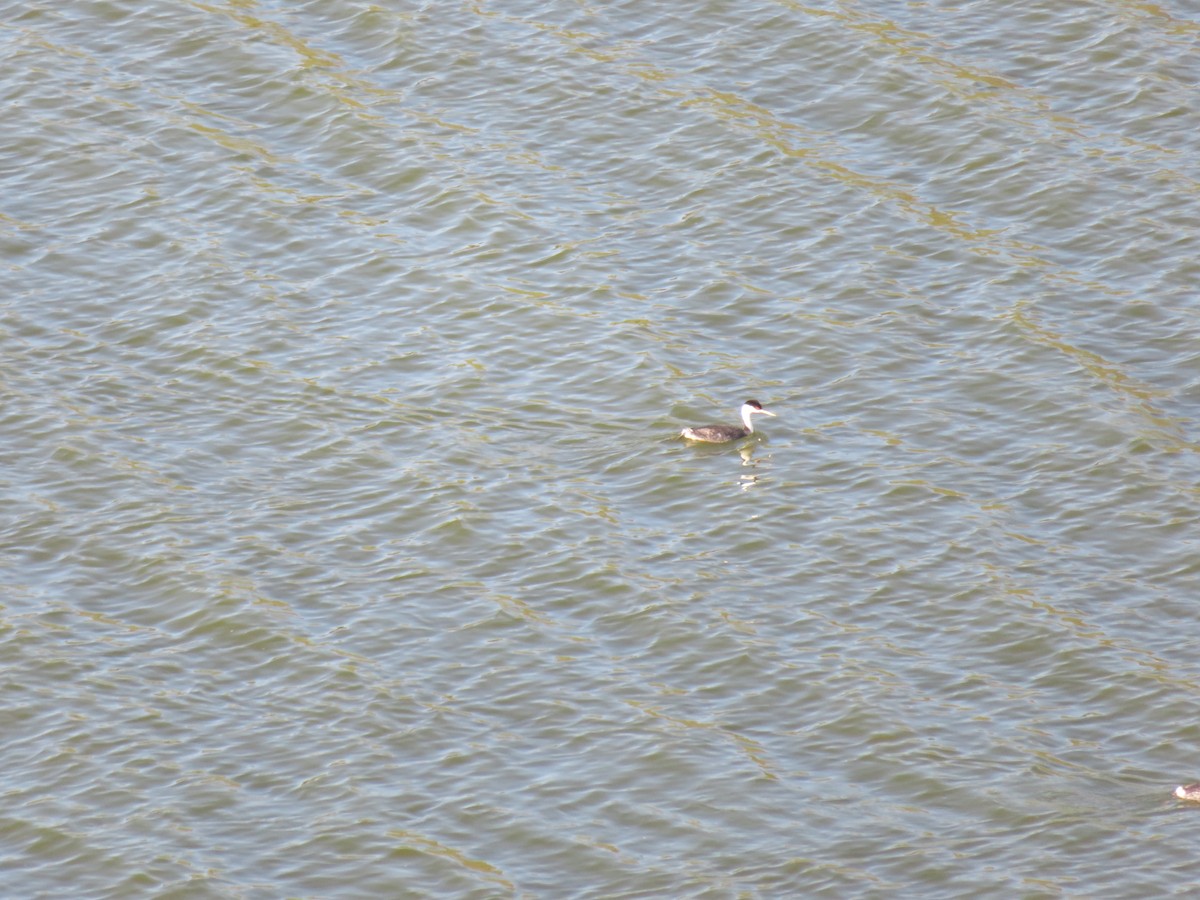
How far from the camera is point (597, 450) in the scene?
62.6 ft

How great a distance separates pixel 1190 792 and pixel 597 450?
7.60 m

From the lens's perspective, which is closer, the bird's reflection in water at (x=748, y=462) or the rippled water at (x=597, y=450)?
the rippled water at (x=597, y=450)

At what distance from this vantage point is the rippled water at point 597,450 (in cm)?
1409

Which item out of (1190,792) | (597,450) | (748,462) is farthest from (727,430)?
(1190,792)

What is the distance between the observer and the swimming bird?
13.5 meters

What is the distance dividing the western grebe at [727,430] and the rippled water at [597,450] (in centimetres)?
17

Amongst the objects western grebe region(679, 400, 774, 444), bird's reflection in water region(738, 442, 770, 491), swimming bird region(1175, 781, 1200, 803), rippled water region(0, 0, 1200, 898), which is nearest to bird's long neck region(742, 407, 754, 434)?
western grebe region(679, 400, 774, 444)

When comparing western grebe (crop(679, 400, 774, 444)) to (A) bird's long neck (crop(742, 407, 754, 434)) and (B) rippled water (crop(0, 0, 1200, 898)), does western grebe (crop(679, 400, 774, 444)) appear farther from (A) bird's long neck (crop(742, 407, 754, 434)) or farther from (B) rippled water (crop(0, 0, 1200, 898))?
(B) rippled water (crop(0, 0, 1200, 898))

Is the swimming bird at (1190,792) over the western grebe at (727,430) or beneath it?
over

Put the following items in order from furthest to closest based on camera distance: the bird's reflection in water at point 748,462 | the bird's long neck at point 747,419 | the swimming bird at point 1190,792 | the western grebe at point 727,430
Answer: the bird's long neck at point 747,419 → the western grebe at point 727,430 → the bird's reflection in water at point 748,462 → the swimming bird at point 1190,792

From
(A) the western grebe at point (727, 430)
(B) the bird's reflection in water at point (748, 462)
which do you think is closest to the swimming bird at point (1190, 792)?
(B) the bird's reflection in water at point (748, 462)

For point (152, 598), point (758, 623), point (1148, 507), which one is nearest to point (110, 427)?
point (152, 598)

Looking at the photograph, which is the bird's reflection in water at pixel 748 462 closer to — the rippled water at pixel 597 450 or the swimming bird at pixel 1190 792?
the rippled water at pixel 597 450

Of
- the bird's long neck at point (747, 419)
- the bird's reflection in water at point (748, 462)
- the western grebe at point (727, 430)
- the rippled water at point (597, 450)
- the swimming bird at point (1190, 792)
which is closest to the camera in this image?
the swimming bird at point (1190, 792)
